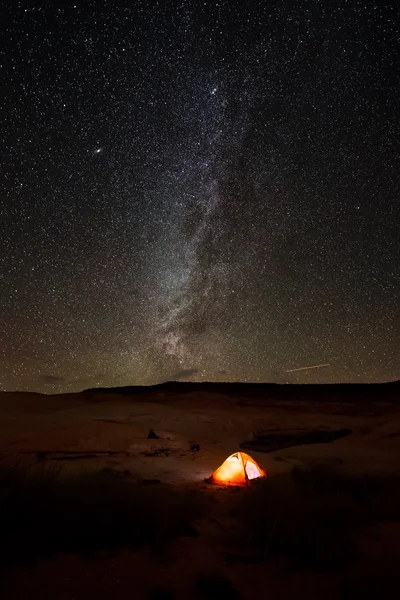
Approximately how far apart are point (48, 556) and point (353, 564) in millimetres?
3006

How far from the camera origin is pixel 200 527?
16.7 ft

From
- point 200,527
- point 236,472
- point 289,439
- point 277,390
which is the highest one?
point 277,390

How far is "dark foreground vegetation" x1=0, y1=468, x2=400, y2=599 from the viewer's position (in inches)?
150

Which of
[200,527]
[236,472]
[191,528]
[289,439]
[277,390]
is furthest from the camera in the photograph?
[277,390]

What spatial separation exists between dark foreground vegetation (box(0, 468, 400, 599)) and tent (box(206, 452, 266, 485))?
146 centimetres

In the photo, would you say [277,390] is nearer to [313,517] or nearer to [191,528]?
[313,517]

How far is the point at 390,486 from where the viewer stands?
25.5ft

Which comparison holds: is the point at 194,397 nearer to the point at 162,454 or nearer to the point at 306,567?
the point at 162,454

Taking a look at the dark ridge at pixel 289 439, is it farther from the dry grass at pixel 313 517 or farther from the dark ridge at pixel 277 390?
the dark ridge at pixel 277 390

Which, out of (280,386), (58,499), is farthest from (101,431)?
(280,386)

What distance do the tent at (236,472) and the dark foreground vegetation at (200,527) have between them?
1455mm

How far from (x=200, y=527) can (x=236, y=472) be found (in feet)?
10.7

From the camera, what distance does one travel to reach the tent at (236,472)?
8.05 metres

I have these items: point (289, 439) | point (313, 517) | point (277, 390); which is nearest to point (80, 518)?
point (313, 517)
